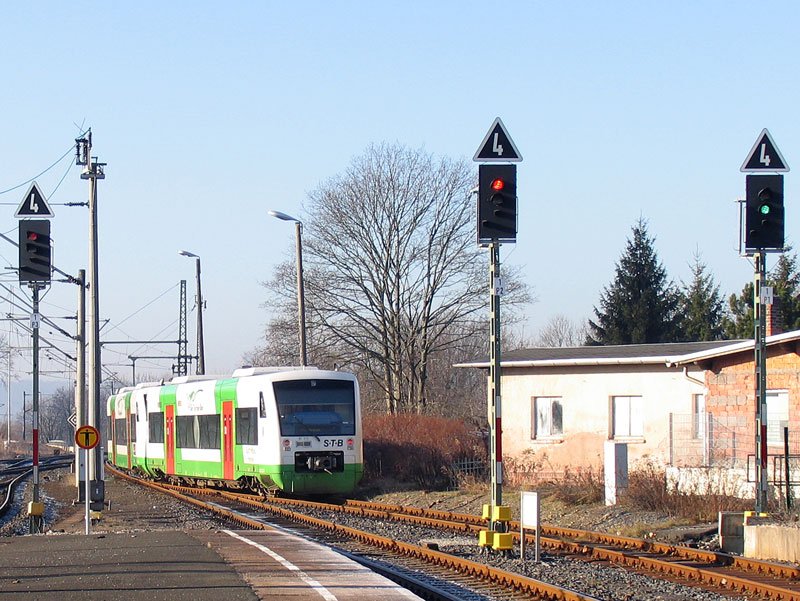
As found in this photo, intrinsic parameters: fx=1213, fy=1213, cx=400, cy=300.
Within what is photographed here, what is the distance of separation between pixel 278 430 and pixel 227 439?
3570mm

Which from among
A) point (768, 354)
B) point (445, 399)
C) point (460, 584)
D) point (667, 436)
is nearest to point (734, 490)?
point (768, 354)

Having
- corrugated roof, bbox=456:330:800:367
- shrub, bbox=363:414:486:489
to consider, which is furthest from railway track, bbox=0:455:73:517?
corrugated roof, bbox=456:330:800:367

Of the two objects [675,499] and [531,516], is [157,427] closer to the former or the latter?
[675,499]

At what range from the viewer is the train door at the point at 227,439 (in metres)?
30.3

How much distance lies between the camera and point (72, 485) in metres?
42.7

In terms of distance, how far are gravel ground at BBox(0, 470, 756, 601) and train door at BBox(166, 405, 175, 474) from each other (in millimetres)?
1080

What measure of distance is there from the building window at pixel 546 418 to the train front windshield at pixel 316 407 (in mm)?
7533

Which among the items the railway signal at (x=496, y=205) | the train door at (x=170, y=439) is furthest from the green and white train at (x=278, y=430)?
the railway signal at (x=496, y=205)

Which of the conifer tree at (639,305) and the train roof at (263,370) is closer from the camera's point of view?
the train roof at (263,370)

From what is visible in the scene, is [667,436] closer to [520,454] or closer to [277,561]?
[520,454]

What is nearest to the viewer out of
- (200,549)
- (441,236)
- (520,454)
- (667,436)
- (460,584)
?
(460,584)

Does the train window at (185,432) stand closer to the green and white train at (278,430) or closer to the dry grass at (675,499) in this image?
the green and white train at (278,430)

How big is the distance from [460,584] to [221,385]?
18089 millimetres

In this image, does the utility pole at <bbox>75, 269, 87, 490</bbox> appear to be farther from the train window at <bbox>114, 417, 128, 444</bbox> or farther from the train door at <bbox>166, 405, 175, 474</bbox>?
the train window at <bbox>114, 417, 128, 444</bbox>
